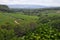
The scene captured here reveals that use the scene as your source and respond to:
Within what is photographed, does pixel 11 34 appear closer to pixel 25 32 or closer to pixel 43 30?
pixel 25 32

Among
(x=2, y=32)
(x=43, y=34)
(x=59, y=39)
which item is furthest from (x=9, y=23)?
(x=59, y=39)

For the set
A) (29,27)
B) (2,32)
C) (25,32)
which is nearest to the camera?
(2,32)

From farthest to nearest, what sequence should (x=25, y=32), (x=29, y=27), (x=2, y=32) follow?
(x=29, y=27) → (x=25, y=32) → (x=2, y=32)

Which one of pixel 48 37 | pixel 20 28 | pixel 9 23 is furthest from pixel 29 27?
pixel 48 37

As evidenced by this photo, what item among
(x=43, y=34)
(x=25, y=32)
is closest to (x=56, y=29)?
(x=43, y=34)

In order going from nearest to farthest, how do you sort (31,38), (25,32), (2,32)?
(31,38), (2,32), (25,32)

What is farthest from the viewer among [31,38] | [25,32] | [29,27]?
[29,27]

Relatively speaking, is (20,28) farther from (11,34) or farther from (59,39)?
(59,39)

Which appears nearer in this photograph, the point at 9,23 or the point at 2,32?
the point at 2,32

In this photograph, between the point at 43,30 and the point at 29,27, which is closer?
the point at 43,30
